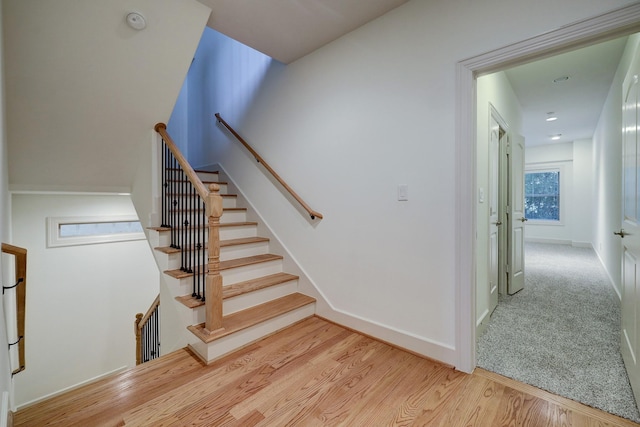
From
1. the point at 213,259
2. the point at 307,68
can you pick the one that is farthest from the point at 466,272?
the point at 307,68

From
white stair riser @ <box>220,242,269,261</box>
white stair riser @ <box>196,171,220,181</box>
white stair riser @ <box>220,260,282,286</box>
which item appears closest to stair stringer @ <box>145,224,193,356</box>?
white stair riser @ <box>220,260,282,286</box>

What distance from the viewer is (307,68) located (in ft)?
8.89

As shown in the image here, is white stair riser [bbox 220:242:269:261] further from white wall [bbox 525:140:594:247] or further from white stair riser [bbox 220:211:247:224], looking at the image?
white wall [bbox 525:140:594:247]

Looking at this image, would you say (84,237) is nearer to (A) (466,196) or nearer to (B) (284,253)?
(B) (284,253)

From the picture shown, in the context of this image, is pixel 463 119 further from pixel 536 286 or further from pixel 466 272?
pixel 536 286

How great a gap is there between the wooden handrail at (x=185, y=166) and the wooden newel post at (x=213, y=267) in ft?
0.31

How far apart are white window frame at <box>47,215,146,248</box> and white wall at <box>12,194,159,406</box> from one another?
60 mm

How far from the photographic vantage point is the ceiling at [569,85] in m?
2.76

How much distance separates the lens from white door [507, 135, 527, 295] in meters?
3.24

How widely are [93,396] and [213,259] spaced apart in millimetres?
955

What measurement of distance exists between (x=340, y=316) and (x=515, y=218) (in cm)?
251

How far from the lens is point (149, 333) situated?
3609mm

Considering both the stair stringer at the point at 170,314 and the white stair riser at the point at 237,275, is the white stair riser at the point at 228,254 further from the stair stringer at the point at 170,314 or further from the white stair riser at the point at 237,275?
the white stair riser at the point at 237,275

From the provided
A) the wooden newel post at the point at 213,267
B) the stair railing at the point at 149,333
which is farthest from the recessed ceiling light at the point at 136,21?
the stair railing at the point at 149,333
